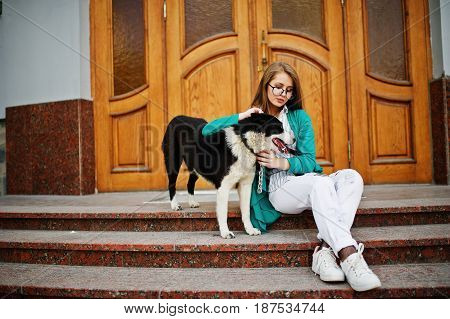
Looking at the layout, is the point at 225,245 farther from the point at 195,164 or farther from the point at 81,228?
the point at 81,228

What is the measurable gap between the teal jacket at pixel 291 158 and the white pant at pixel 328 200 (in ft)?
0.30

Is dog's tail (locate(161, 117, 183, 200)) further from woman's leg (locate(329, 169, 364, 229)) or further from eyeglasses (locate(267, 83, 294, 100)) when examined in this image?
woman's leg (locate(329, 169, 364, 229))

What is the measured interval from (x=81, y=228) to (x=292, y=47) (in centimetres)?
293

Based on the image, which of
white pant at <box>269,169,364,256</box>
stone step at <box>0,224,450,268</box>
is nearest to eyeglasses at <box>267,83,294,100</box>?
white pant at <box>269,169,364,256</box>

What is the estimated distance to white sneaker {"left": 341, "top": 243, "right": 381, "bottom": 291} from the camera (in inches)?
69.9

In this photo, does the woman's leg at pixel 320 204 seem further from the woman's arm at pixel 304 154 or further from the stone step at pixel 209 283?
the stone step at pixel 209 283

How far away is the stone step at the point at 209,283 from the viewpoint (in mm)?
1854

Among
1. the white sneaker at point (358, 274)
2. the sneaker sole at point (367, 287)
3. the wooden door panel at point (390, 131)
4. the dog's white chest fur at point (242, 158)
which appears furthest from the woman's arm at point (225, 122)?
the wooden door panel at point (390, 131)

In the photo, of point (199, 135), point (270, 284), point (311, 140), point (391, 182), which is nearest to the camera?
point (270, 284)

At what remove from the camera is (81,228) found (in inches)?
111

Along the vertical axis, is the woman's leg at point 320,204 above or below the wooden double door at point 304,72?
below

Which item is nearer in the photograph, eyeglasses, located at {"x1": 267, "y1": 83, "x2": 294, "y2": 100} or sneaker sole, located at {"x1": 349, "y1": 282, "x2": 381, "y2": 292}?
sneaker sole, located at {"x1": 349, "y1": 282, "x2": 381, "y2": 292}

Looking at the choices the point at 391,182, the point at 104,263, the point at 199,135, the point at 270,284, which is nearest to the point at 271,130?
the point at 199,135

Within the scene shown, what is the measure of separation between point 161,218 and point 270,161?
39.5 inches
